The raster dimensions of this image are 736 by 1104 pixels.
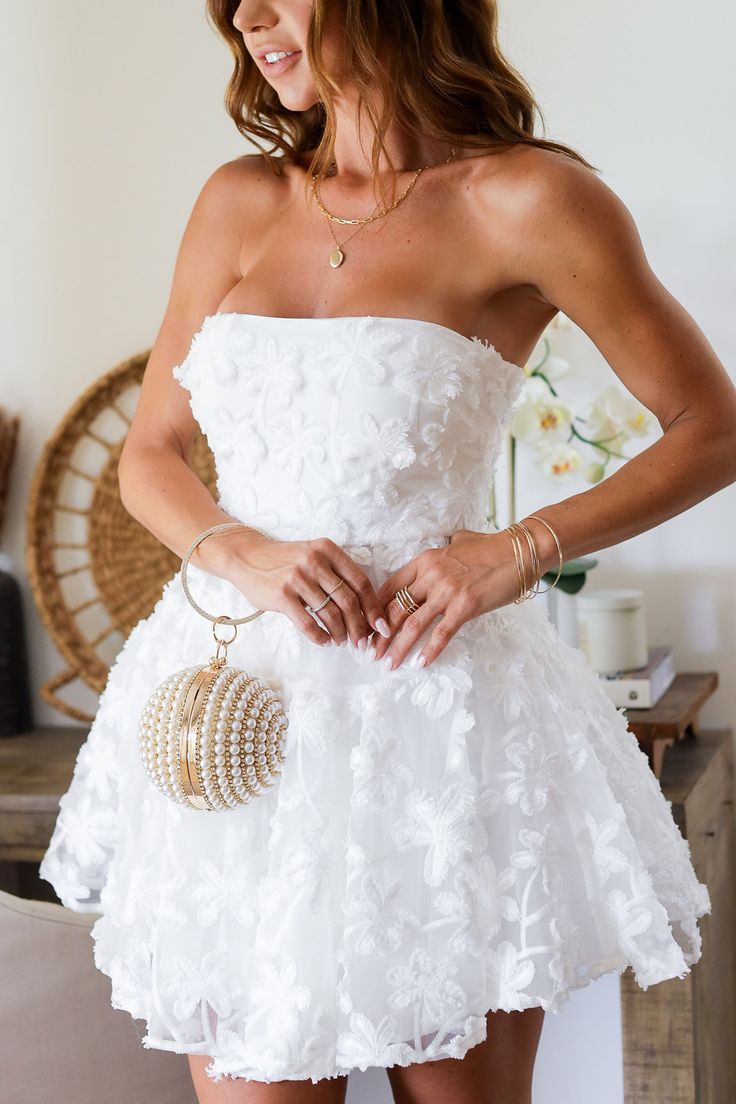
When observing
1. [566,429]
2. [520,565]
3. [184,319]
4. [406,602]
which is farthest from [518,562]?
[566,429]

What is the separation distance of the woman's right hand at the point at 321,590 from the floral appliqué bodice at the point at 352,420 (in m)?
0.07

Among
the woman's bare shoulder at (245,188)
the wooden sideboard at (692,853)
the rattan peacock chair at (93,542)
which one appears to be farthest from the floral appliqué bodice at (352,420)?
the rattan peacock chair at (93,542)

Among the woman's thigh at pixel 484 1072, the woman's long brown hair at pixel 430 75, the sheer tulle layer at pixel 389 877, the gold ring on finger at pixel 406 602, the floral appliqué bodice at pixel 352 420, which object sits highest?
the woman's long brown hair at pixel 430 75

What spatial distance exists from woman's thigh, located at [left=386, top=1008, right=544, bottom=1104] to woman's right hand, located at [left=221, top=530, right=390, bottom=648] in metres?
0.36

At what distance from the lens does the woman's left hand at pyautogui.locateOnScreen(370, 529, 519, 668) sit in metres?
1.05

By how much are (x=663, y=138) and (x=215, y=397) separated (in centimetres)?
114

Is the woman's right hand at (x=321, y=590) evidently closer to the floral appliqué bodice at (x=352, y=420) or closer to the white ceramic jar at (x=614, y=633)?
the floral appliqué bodice at (x=352, y=420)

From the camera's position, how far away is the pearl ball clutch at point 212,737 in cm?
99

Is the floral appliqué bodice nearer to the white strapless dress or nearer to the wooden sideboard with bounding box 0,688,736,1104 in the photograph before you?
the white strapless dress

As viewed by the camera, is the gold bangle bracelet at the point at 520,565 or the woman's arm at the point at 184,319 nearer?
the gold bangle bracelet at the point at 520,565

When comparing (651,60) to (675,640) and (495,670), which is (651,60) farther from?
(495,670)

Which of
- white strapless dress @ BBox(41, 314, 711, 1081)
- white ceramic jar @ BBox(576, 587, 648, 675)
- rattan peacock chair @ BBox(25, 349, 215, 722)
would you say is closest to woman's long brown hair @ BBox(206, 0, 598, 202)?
white strapless dress @ BBox(41, 314, 711, 1081)

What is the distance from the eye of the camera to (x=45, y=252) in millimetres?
2291

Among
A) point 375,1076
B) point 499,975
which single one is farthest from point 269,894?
point 375,1076
